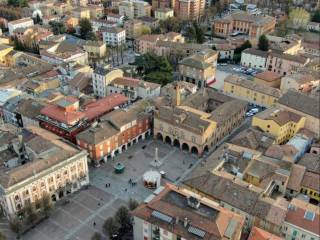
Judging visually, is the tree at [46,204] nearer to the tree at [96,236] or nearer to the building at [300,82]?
the tree at [96,236]

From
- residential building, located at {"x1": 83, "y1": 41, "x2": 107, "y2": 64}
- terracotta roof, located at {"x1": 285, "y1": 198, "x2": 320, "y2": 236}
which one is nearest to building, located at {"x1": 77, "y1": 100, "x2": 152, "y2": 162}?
terracotta roof, located at {"x1": 285, "y1": 198, "x2": 320, "y2": 236}

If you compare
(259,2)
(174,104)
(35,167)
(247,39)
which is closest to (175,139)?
(174,104)

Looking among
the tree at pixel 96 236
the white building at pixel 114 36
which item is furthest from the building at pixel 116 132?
the white building at pixel 114 36

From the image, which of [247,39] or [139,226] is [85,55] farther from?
[139,226]

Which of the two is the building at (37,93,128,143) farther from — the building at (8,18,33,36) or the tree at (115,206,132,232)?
the building at (8,18,33,36)

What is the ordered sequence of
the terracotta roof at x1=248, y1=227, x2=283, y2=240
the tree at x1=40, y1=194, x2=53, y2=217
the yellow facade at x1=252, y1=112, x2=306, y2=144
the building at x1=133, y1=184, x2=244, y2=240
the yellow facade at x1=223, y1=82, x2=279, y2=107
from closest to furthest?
1. the building at x1=133, y1=184, x2=244, y2=240
2. the terracotta roof at x1=248, y1=227, x2=283, y2=240
3. the tree at x1=40, y1=194, x2=53, y2=217
4. the yellow facade at x1=252, y1=112, x2=306, y2=144
5. the yellow facade at x1=223, y1=82, x2=279, y2=107

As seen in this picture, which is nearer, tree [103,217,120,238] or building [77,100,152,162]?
tree [103,217,120,238]
